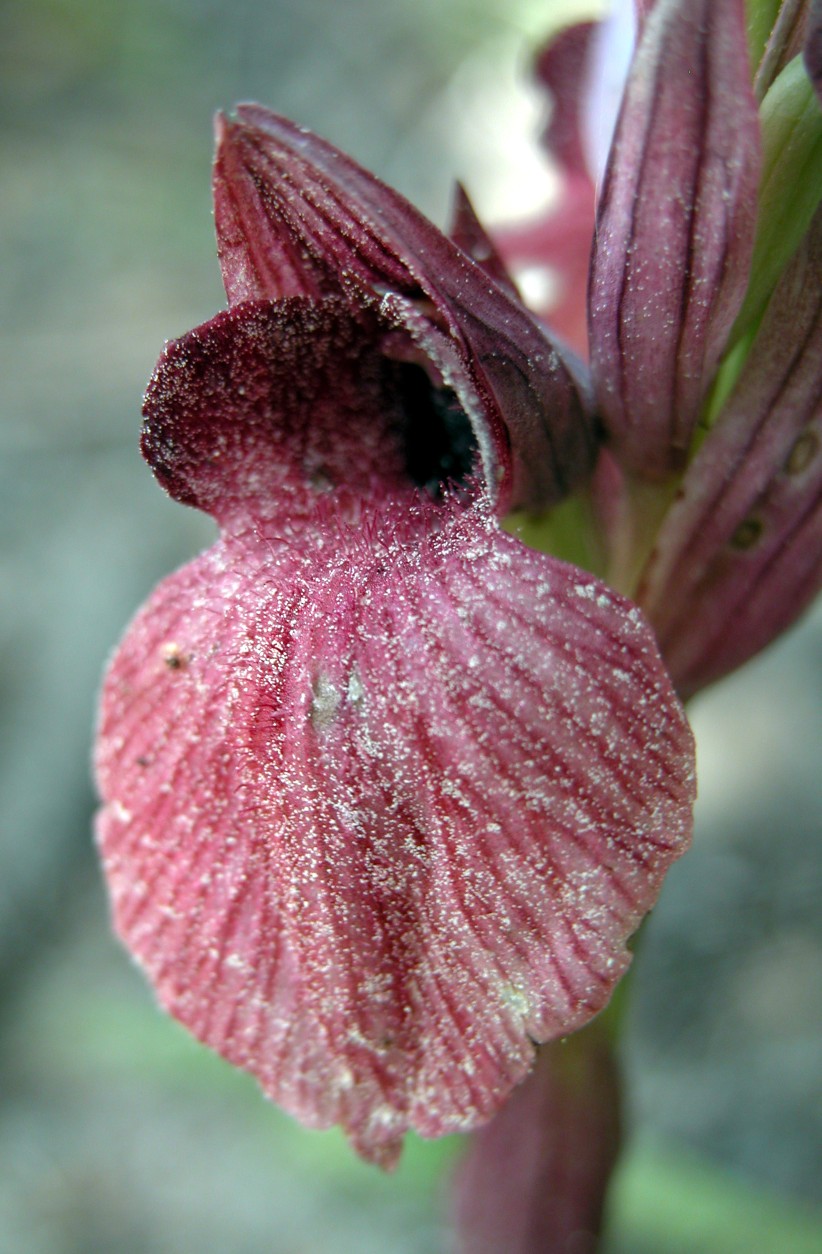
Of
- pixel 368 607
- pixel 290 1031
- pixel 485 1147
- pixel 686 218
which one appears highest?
pixel 686 218

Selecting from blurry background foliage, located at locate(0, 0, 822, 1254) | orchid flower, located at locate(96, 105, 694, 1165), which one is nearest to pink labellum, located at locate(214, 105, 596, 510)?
orchid flower, located at locate(96, 105, 694, 1165)

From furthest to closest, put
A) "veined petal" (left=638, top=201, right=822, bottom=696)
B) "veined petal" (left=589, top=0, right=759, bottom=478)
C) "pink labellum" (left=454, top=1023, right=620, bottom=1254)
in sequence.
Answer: "pink labellum" (left=454, top=1023, right=620, bottom=1254), "veined petal" (left=638, top=201, right=822, bottom=696), "veined petal" (left=589, top=0, right=759, bottom=478)

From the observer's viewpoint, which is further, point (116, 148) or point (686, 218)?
point (116, 148)

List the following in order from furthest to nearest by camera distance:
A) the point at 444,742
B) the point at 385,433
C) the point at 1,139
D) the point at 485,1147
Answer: the point at 1,139 < the point at 485,1147 < the point at 385,433 < the point at 444,742

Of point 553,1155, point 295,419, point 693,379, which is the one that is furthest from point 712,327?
point 553,1155

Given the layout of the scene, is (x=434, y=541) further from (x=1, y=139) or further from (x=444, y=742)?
(x=1, y=139)

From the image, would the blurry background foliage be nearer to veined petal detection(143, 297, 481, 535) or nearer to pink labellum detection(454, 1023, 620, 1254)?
pink labellum detection(454, 1023, 620, 1254)

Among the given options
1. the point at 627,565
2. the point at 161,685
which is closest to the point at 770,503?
the point at 627,565
